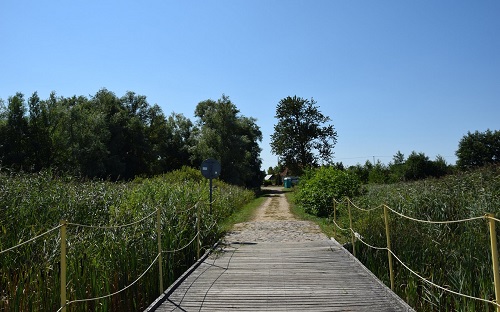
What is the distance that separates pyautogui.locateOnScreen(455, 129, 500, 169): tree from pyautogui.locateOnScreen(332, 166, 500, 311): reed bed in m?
47.6

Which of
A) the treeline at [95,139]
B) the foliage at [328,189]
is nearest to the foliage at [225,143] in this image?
the treeline at [95,139]

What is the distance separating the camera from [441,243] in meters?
7.84

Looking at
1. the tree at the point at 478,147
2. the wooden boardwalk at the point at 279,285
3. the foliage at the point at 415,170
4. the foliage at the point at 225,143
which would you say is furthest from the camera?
the tree at the point at 478,147

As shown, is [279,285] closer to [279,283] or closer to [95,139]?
[279,283]

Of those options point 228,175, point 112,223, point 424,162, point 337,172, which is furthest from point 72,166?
point 112,223

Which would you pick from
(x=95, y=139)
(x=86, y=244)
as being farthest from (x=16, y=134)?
(x=86, y=244)

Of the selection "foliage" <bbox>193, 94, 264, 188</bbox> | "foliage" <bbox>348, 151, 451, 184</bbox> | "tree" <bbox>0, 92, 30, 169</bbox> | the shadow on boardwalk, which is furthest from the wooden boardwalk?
"tree" <bbox>0, 92, 30, 169</bbox>

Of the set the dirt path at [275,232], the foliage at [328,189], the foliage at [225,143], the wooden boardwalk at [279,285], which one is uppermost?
the foliage at [225,143]

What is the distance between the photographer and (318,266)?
765 centimetres

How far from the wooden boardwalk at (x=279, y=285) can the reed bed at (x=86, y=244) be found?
741 millimetres

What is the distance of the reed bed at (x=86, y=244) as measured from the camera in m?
5.68

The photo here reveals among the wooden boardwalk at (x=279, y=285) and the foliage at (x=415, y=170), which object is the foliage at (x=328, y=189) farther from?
the foliage at (x=415, y=170)

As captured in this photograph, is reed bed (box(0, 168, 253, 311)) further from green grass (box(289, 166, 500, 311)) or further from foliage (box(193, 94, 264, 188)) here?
foliage (box(193, 94, 264, 188))

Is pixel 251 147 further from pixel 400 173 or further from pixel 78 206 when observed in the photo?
pixel 78 206
